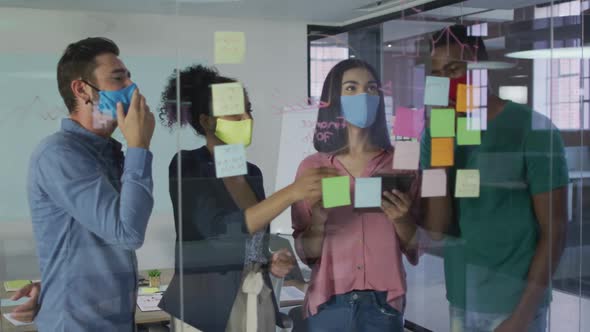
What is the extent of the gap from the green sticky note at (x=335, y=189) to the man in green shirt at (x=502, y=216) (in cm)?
34

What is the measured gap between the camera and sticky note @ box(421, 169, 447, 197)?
2527mm

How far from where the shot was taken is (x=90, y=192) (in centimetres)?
217

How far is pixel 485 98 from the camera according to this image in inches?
103

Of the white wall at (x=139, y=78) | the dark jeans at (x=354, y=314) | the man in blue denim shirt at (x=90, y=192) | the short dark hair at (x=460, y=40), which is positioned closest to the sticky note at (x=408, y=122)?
the short dark hair at (x=460, y=40)

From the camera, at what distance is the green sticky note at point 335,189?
94.8 inches

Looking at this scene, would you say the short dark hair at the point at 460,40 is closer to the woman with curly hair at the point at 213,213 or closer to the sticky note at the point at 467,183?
the sticky note at the point at 467,183

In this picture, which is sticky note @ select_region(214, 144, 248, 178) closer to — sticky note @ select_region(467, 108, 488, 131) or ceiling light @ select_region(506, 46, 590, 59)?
sticky note @ select_region(467, 108, 488, 131)

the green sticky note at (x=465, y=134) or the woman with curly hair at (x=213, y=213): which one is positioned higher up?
the green sticky note at (x=465, y=134)

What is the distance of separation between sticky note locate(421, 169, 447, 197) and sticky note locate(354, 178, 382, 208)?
0.20 m


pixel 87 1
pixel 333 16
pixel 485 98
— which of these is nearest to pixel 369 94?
pixel 333 16

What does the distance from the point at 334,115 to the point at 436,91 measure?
0.45 m

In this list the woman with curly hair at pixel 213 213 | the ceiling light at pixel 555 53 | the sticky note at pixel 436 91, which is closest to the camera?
the woman with curly hair at pixel 213 213

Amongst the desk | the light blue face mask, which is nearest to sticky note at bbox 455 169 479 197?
the desk

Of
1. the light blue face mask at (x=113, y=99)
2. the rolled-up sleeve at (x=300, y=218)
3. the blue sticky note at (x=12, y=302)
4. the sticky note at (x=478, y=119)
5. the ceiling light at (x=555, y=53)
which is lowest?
the blue sticky note at (x=12, y=302)
